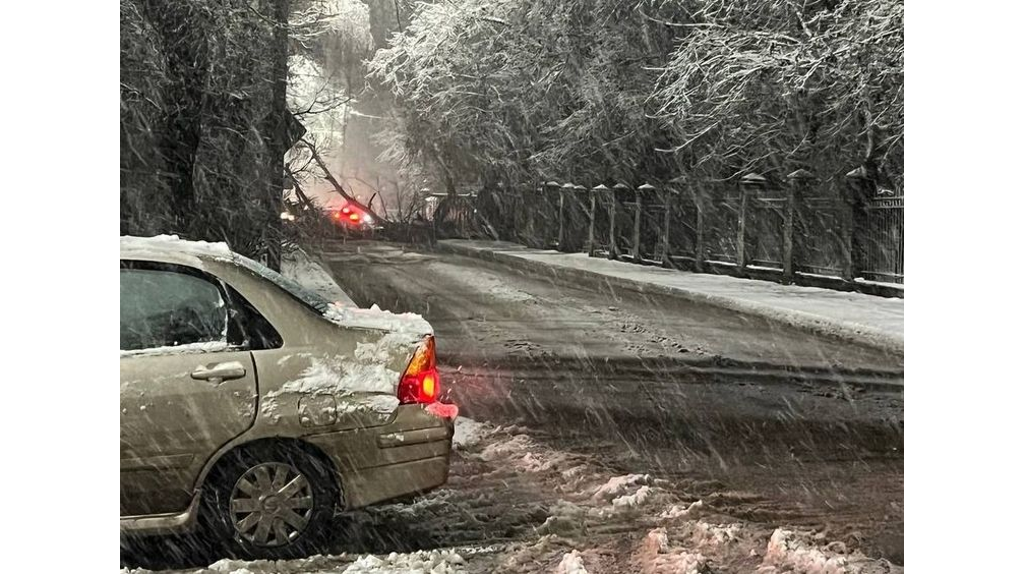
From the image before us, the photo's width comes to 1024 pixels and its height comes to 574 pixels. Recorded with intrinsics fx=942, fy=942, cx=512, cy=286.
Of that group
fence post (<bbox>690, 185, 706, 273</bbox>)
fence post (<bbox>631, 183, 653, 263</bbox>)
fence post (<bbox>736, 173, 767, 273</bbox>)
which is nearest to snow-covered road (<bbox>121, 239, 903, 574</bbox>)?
fence post (<bbox>631, 183, 653, 263</bbox>)

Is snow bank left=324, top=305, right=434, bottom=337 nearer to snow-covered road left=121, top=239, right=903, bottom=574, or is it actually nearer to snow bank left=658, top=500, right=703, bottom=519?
snow-covered road left=121, top=239, right=903, bottom=574

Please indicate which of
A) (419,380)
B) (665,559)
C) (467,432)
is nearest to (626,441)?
(467,432)

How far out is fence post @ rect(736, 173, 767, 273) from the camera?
229 inches

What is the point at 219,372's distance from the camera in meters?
3.24

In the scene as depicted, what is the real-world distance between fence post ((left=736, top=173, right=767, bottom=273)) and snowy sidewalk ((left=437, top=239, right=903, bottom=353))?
0.55 feet

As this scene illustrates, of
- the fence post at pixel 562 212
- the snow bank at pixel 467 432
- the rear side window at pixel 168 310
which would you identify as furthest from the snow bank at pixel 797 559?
the rear side window at pixel 168 310

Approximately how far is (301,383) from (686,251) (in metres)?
3.56

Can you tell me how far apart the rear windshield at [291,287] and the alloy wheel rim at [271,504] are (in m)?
0.58

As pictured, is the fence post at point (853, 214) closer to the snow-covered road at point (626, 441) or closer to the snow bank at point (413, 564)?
the snow-covered road at point (626, 441)

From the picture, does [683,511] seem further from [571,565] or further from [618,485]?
[571,565]
